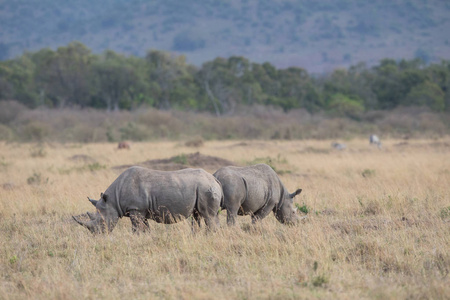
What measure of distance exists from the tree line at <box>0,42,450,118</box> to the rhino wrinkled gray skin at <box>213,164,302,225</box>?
44.3 m

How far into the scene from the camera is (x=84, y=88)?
56844mm

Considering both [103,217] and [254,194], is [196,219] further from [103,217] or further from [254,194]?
[103,217]

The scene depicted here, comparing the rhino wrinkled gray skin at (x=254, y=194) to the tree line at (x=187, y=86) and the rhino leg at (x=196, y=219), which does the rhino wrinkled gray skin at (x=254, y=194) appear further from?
the tree line at (x=187, y=86)

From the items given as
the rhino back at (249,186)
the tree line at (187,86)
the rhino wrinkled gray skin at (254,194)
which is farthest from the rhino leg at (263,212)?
the tree line at (187,86)

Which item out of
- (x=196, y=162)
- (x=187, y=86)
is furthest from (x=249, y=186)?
(x=187, y=86)

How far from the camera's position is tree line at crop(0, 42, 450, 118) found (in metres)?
54.6

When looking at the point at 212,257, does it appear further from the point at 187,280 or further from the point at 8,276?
the point at 8,276

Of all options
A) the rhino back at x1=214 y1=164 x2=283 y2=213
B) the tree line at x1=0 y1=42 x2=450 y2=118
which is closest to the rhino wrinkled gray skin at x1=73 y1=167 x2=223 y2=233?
the rhino back at x1=214 y1=164 x2=283 y2=213

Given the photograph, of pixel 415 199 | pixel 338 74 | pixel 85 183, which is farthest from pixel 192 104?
pixel 415 199

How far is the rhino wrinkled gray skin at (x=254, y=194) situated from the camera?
8.16m

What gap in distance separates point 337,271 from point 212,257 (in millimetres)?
1650

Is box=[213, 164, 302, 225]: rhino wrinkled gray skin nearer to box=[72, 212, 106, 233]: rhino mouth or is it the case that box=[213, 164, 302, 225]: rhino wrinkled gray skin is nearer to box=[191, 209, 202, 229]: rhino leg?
box=[191, 209, 202, 229]: rhino leg

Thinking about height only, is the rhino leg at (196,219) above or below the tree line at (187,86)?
above

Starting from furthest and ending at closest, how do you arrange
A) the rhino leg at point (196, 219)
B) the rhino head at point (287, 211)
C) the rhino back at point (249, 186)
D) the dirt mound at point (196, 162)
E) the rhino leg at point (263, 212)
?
1. the dirt mound at point (196, 162)
2. the rhino head at point (287, 211)
3. the rhino leg at point (263, 212)
4. the rhino back at point (249, 186)
5. the rhino leg at point (196, 219)
